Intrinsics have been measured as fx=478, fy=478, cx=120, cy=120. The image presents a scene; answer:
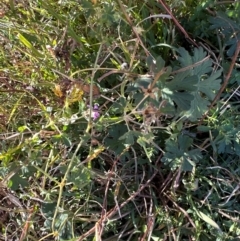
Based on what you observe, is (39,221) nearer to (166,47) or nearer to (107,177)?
(107,177)

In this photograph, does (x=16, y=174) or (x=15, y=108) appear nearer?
(x=16, y=174)

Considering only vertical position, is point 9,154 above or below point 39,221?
above

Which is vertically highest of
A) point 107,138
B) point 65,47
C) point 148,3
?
point 148,3

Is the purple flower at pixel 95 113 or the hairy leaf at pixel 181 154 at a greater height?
the purple flower at pixel 95 113

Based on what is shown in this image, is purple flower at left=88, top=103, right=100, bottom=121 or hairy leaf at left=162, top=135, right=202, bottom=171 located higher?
purple flower at left=88, top=103, right=100, bottom=121

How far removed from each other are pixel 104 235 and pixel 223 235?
0.34 metres

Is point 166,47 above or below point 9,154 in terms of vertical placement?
above

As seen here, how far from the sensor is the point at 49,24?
133 cm

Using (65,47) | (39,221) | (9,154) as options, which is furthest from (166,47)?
(39,221)

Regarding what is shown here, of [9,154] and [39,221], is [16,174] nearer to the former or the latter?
[9,154]

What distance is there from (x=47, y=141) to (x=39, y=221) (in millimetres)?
287

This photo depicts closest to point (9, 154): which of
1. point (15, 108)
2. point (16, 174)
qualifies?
point (16, 174)

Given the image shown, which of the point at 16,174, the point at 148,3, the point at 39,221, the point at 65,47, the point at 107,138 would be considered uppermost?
the point at 148,3

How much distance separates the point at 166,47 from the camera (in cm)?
134
